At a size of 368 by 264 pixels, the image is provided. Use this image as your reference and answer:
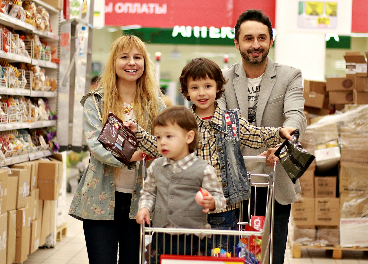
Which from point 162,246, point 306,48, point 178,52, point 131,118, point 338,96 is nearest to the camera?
point 162,246

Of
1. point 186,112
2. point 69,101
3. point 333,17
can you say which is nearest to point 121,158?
point 186,112

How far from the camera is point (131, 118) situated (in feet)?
9.19

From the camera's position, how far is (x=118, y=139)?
2.29 meters

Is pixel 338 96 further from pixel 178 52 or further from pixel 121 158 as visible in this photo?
pixel 178 52

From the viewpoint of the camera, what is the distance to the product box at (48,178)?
474 cm

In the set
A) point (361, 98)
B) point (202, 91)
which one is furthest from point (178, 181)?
point (361, 98)

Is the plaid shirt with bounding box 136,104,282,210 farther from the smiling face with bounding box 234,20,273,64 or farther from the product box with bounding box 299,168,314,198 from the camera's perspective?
the product box with bounding box 299,168,314,198

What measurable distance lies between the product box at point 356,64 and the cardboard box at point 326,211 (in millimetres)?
1381

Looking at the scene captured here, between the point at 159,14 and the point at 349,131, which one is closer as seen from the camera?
the point at 349,131

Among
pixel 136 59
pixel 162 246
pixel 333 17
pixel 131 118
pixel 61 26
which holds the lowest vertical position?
pixel 162 246

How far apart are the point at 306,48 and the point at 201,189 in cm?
553

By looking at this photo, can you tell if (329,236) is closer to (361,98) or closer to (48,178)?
(361,98)

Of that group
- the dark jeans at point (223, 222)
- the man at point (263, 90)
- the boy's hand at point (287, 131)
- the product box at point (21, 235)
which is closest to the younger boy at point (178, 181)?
the dark jeans at point (223, 222)

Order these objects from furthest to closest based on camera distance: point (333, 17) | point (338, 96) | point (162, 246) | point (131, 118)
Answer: point (333, 17), point (338, 96), point (131, 118), point (162, 246)
